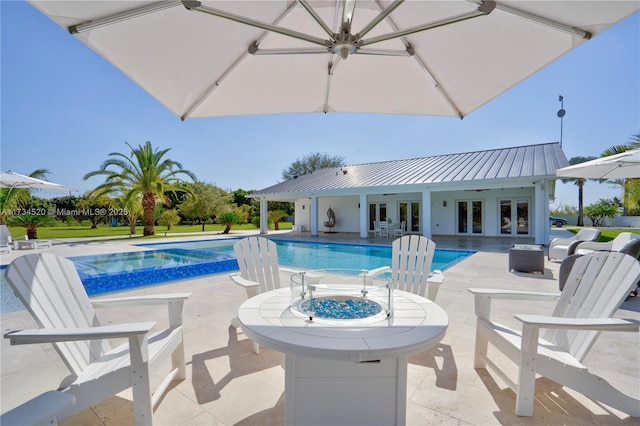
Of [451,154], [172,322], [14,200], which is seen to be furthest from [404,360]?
[14,200]

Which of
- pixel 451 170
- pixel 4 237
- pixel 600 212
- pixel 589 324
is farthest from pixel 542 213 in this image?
pixel 600 212

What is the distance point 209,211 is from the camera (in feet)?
71.6

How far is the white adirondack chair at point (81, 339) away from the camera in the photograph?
1542 millimetres

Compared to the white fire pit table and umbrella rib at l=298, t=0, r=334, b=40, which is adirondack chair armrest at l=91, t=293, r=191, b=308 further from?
umbrella rib at l=298, t=0, r=334, b=40

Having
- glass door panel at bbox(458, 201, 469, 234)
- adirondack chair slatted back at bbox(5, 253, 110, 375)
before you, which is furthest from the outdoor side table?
glass door panel at bbox(458, 201, 469, 234)

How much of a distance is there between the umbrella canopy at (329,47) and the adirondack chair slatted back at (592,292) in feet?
5.49

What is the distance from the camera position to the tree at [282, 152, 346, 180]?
116 feet

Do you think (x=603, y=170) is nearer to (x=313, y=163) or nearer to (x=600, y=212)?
(x=600, y=212)

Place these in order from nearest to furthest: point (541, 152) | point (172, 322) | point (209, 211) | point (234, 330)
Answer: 1. point (172, 322)
2. point (234, 330)
3. point (541, 152)
4. point (209, 211)

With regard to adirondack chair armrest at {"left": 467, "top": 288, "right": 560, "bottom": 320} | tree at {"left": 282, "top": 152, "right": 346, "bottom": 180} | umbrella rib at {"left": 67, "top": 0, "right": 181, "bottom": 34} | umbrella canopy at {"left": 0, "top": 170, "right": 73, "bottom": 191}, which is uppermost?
tree at {"left": 282, "top": 152, "right": 346, "bottom": 180}

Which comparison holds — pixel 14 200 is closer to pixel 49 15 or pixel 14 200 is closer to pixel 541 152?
pixel 49 15

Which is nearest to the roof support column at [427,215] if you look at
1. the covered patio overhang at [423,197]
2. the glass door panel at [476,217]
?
the covered patio overhang at [423,197]

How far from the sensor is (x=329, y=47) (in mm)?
2293

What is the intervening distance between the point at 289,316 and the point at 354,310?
17.1 inches
